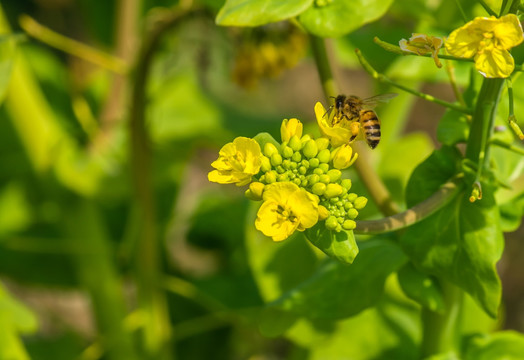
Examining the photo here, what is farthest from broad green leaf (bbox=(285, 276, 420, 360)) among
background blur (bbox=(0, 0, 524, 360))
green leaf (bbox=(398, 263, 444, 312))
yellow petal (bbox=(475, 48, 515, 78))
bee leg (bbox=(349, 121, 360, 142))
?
yellow petal (bbox=(475, 48, 515, 78))

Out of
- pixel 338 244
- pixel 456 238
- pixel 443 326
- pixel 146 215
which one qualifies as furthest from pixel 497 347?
pixel 146 215

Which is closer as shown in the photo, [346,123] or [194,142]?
[346,123]

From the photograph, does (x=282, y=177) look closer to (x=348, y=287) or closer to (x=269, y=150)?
(x=269, y=150)

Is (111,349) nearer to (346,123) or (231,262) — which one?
(231,262)

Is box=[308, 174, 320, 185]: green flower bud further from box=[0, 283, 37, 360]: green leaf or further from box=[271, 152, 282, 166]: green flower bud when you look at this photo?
box=[0, 283, 37, 360]: green leaf

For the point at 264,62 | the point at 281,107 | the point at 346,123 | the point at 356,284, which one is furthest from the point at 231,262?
the point at 281,107

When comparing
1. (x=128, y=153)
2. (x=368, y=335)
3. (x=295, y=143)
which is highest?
(x=295, y=143)
